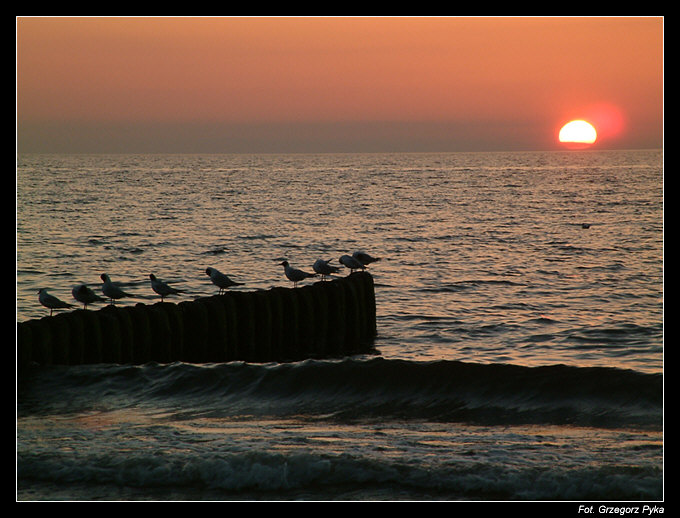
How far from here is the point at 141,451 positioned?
973 centimetres

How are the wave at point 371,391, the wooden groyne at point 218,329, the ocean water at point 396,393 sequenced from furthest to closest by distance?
the wooden groyne at point 218,329
the wave at point 371,391
the ocean water at point 396,393

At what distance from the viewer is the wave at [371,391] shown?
1255cm

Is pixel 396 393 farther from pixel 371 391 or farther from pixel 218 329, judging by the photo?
pixel 218 329

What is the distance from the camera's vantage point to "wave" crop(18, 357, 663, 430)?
41.2ft

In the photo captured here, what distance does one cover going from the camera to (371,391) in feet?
45.6

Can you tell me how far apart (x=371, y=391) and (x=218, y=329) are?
3.77 meters

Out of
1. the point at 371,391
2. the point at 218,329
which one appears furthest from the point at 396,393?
the point at 218,329

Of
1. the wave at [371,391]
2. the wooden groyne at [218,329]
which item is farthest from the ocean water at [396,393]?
the wooden groyne at [218,329]

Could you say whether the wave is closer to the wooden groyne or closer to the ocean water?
the ocean water

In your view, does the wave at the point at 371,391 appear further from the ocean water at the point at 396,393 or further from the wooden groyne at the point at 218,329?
the wooden groyne at the point at 218,329

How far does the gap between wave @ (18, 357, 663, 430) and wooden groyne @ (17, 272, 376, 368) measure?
2.12 ft

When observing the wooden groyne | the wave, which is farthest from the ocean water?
the wooden groyne

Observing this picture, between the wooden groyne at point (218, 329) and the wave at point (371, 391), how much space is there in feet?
2.12

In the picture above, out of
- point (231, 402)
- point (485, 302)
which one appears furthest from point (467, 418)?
point (485, 302)
